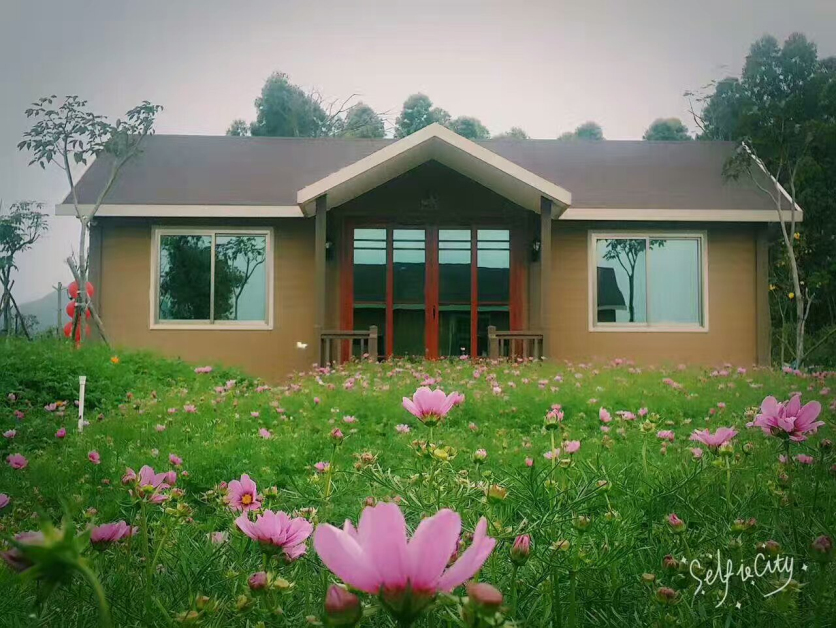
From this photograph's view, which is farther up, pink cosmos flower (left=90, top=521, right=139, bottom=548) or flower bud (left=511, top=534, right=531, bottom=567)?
flower bud (left=511, top=534, right=531, bottom=567)

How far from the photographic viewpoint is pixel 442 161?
638 cm

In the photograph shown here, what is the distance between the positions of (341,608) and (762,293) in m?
6.87

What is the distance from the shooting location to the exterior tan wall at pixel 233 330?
5.99 metres

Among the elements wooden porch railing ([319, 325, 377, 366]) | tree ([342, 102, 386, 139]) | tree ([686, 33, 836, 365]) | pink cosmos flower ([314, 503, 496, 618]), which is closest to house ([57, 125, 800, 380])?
wooden porch railing ([319, 325, 377, 366])

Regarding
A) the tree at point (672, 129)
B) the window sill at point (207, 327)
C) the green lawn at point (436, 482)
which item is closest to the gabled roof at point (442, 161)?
the window sill at point (207, 327)

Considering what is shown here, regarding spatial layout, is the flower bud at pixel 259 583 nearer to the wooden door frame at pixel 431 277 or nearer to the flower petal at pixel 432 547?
the flower petal at pixel 432 547

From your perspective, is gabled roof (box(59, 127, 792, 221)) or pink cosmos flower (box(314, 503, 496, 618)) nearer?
pink cosmos flower (box(314, 503, 496, 618))

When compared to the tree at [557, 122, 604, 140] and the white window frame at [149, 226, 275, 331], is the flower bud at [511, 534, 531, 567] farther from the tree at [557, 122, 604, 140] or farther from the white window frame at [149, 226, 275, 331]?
the white window frame at [149, 226, 275, 331]

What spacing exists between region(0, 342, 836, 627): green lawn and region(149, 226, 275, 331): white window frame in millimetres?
1100

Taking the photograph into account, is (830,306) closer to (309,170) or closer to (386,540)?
(386,540)

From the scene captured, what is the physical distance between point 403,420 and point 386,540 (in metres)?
2.90

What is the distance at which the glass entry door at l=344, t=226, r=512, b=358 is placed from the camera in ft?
21.7

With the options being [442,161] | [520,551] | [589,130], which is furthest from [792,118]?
[442,161]

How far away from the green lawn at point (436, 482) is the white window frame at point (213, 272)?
43.3 inches
